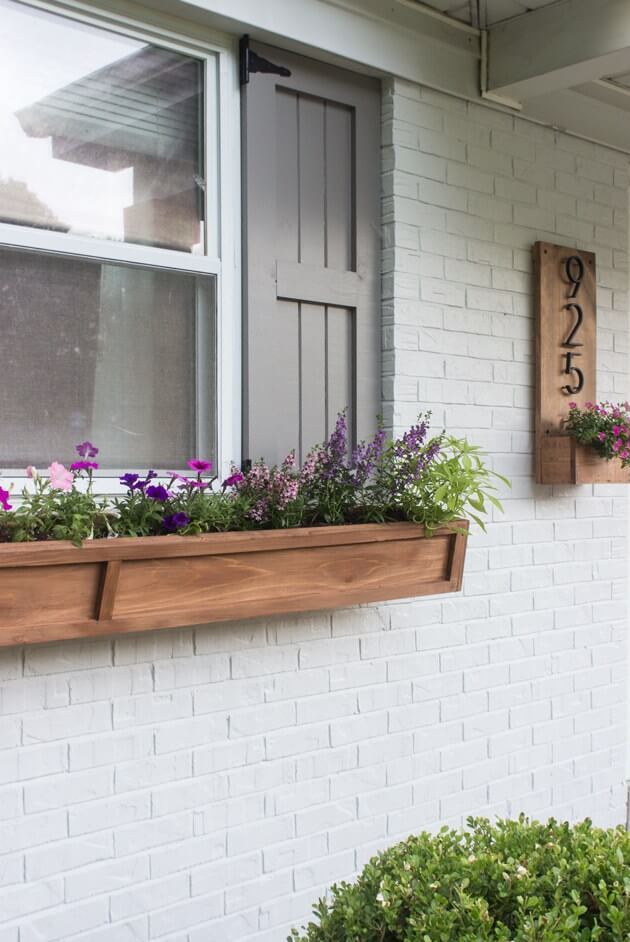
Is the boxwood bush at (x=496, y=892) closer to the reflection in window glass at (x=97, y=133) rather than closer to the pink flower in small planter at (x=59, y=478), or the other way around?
the pink flower in small planter at (x=59, y=478)

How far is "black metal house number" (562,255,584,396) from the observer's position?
3.37 metres

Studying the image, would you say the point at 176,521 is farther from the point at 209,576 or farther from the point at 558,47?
the point at 558,47

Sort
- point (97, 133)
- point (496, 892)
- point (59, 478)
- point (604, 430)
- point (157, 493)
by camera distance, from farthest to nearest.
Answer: point (604, 430) < point (97, 133) < point (157, 493) < point (59, 478) < point (496, 892)

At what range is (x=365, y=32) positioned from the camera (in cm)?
283

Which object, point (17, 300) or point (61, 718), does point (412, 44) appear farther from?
point (61, 718)

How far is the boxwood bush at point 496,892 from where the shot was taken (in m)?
1.50

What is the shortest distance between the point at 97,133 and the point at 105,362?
56cm

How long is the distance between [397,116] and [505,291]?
26.4 inches

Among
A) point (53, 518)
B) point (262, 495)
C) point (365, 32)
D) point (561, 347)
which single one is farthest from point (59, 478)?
point (561, 347)

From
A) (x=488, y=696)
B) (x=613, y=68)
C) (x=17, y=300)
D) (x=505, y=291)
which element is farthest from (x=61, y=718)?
(x=613, y=68)

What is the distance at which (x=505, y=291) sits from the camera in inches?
128

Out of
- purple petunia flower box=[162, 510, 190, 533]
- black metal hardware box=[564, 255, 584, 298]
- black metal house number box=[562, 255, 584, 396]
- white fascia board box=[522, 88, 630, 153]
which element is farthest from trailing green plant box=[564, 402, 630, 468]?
purple petunia flower box=[162, 510, 190, 533]

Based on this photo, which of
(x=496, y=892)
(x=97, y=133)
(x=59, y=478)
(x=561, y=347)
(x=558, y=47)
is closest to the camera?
(x=496, y=892)

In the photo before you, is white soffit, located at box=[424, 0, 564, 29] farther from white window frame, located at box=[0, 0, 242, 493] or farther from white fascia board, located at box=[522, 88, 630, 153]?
white window frame, located at box=[0, 0, 242, 493]
